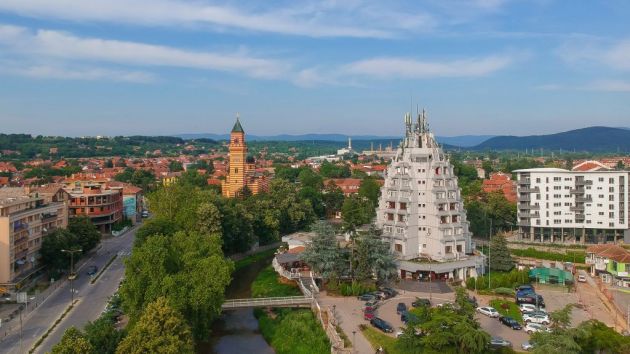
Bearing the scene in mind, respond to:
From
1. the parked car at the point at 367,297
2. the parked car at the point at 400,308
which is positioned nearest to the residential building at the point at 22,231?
the parked car at the point at 367,297

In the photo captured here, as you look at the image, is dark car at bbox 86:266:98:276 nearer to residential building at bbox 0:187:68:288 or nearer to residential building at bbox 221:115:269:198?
residential building at bbox 0:187:68:288

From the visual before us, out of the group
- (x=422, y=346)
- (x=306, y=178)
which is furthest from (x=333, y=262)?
(x=306, y=178)

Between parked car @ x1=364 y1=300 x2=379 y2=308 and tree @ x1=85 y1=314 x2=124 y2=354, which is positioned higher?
tree @ x1=85 y1=314 x2=124 y2=354

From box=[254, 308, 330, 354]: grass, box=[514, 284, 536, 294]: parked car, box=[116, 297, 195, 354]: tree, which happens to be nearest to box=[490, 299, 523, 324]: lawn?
box=[514, 284, 536, 294]: parked car

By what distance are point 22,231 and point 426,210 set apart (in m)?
34.7

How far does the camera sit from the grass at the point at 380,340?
3270 centimetres

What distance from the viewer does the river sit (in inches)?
1469

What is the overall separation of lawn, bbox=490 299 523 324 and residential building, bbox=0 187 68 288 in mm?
37022

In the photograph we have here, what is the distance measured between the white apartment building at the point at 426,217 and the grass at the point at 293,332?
43.3ft

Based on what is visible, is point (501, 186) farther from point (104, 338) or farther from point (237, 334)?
point (104, 338)

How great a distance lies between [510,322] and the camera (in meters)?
37.3

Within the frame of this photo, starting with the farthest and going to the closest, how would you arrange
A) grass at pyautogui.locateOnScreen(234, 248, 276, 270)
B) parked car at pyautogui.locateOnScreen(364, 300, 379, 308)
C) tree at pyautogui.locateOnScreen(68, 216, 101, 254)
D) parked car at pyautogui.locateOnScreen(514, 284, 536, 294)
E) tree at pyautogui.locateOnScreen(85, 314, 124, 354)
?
grass at pyautogui.locateOnScreen(234, 248, 276, 270) < tree at pyautogui.locateOnScreen(68, 216, 101, 254) < parked car at pyautogui.locateOnScreen(514, 284, 536, 294) < parked car at pyautogui.locateOnScreen(364, 300, 379, 308) < tree at pyautogui.locateOnScreen(85, 314, 124, 354)

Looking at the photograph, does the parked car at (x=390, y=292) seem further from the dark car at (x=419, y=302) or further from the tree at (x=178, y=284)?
the tree at (x=178, y=284)

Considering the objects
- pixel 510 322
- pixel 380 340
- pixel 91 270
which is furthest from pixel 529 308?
pixel 91 270
